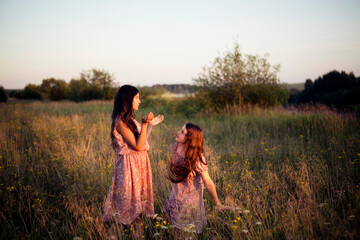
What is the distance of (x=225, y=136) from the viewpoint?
732 cm

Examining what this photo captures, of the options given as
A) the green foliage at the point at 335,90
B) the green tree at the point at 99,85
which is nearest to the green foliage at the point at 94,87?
the green tree at the point at 99,85

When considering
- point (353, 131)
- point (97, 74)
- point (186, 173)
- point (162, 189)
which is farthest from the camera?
point (97, 74)

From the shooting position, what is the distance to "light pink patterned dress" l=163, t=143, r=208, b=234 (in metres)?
2.46

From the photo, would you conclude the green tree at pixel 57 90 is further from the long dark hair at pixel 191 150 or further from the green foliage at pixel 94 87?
the long dark hair at pixel 191 150

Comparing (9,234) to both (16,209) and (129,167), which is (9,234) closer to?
(16,209)

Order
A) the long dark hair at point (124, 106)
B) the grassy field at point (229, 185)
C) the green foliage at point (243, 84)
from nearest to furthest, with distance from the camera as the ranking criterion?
1. the grassy field at point (229, 185)
2. the long dark hair at point (124, 106)
3. the green foliage at point (243, 84)

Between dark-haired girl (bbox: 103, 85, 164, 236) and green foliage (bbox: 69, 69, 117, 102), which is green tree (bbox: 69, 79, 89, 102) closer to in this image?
green foliage (bbox: 69, 69, 117, 102)

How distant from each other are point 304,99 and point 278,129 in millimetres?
27639

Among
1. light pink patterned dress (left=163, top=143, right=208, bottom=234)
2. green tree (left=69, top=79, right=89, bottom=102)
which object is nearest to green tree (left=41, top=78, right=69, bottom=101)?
green tree (left=69, top=79, right=89, bottom=102)

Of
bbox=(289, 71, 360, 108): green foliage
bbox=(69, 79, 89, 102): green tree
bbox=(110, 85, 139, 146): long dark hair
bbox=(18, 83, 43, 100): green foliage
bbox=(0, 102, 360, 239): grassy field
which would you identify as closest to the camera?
bbox=(0, 102, 360, 239): grassy field

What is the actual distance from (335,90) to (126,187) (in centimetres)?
3298

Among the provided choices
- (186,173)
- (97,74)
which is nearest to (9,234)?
(186,173)

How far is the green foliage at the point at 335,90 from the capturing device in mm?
23547

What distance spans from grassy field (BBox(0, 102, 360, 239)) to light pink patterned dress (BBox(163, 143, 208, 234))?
159mm
